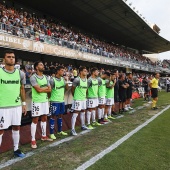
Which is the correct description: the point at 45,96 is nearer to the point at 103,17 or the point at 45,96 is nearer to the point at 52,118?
the point at 52,118

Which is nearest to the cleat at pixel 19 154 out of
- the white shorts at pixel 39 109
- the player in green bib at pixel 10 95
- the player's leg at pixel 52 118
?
the player in green bib at pixel 10 95

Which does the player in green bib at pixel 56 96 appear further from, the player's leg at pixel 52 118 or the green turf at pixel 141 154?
the green turf at pixel 141 154

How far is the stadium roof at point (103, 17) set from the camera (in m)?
24.1

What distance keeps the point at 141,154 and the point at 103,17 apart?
25.6 meters

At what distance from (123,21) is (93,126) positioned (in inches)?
1002

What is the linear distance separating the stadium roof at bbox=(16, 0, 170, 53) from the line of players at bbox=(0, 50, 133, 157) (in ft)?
54.2

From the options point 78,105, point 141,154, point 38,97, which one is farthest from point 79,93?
point 141,154

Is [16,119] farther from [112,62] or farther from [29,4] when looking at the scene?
[112,62]

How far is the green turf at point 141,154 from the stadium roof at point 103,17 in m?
19.5

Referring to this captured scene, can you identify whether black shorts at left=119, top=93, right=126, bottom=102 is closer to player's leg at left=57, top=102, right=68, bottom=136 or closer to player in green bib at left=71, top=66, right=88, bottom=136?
player in green bib at left=71, top=66, right=88, bottom=136

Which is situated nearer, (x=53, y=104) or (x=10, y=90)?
(x=10, y=90)

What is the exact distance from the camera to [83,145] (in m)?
5.70

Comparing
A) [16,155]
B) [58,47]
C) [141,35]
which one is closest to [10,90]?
[16,155]

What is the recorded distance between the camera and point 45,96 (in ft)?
19.3
